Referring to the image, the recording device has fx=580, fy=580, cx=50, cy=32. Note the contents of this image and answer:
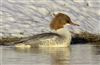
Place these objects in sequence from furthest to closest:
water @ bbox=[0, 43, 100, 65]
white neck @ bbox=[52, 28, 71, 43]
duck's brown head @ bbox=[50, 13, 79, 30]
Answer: duck's brown head @ bbox=[50, 13, 79, 30] < white neck @ bbox=[52, 28, 71, 43] < water @ bbox=[0, 43, 100, 65]

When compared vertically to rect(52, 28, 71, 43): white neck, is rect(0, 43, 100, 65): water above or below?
below

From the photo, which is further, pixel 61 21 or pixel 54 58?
pixel 61 21

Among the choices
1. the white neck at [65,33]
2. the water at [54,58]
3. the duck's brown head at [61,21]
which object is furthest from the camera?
the duck's brown head at [61,21]

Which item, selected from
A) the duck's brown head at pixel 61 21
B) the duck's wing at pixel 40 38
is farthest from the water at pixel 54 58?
the duck's brown head at pixel 61 21

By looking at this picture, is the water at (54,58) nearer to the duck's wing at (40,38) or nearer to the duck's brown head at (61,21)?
the duck's wing at (40,38)

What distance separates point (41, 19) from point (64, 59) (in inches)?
252

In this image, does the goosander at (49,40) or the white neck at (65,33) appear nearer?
the goosander at (49,40)

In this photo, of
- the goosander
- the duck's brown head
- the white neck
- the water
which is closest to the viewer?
the water

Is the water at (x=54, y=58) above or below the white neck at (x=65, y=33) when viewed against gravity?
below

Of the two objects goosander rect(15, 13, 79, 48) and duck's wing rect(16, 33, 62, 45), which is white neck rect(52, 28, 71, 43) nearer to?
goosander rect(15, 13, 79, 48)

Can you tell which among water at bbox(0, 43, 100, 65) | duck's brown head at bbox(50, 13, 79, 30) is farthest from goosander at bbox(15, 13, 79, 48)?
water at bbox(0, 43, 100, 65)

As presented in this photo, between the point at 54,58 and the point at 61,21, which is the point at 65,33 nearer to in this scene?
the point at 61,21

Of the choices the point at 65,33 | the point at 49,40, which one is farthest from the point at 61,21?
the point at 49,40

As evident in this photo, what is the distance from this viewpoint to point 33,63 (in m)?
10.2
